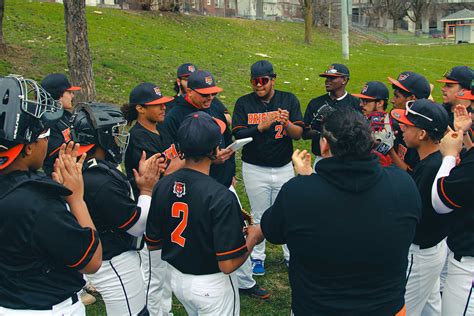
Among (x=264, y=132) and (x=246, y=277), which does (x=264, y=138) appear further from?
(x=246, y=277)

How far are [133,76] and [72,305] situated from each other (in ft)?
38.4

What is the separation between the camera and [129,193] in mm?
3709

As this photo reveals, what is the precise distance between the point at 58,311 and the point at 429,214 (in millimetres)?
2782

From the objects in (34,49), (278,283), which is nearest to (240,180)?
(278,283)

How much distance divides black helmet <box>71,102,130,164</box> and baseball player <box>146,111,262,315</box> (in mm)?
532

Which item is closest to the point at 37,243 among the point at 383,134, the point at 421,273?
the point at 421,273

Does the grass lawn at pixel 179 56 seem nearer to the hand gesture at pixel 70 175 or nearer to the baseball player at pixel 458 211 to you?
the baseball player at pixel 458 211

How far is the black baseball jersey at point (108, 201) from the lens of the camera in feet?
11.4

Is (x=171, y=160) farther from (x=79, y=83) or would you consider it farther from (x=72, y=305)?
(x=79, y=83)

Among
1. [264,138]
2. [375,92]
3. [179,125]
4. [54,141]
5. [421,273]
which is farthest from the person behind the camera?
[264,138]

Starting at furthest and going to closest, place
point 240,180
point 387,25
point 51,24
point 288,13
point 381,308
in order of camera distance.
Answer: point 387,25
point 288,13
point 51,24
point 240,180
point 381,308

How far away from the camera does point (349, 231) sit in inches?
111

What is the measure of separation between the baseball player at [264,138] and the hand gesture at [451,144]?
2427 millimetres

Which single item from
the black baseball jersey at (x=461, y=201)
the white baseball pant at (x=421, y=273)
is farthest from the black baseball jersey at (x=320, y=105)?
the black baseball jersey at (x=461, y=201)
